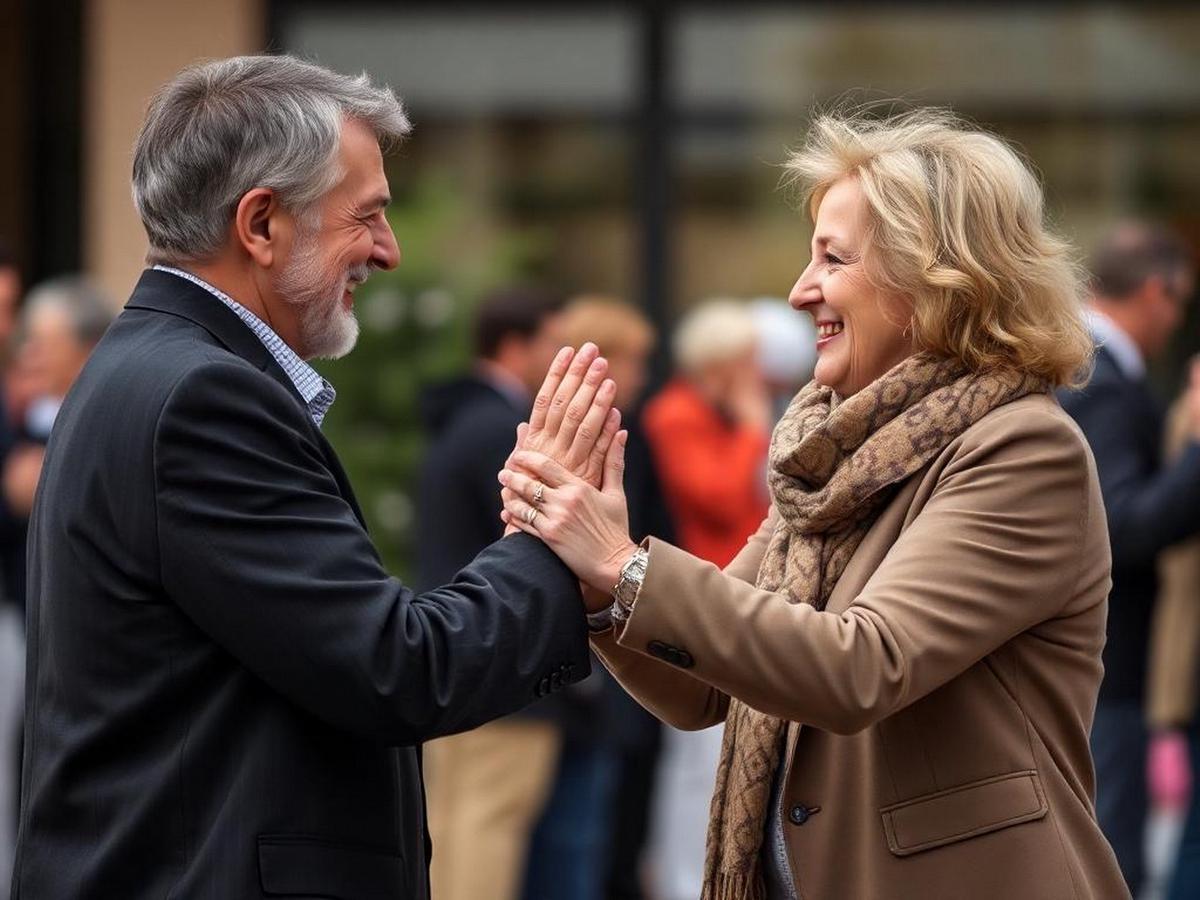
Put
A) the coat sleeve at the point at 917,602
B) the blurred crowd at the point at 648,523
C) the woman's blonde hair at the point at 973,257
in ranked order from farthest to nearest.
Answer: the blurred crowd at the point at 648,523 → the woman's blonde hair at the point at 973,257 → the coat sleeve at the point at 917,602

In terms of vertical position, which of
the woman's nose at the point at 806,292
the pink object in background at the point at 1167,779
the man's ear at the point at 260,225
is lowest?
the pink object in background at the point at 1167,779

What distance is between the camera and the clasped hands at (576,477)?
2.94 m

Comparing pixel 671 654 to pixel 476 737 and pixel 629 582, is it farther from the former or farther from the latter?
pixel 476 737

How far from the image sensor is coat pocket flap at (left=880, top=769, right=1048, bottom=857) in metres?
2.92

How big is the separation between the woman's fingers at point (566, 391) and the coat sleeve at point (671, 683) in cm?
33

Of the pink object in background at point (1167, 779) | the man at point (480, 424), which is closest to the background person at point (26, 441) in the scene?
the man at point (480, 424)

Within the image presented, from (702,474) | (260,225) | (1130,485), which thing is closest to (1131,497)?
(1130,485)

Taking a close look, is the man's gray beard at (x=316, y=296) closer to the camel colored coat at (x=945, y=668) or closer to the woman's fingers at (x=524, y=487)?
the woman's fingers at (x=524, y=487)

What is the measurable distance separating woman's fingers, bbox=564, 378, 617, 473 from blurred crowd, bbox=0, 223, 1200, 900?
88.1 inches

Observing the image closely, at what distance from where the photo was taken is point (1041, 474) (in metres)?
2.93

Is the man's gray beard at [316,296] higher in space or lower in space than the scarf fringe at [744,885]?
higher

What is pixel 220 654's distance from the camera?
2.71 meters

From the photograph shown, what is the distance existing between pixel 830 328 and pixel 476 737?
359 cm

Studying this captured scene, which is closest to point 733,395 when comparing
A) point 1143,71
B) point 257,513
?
point 1143,71
